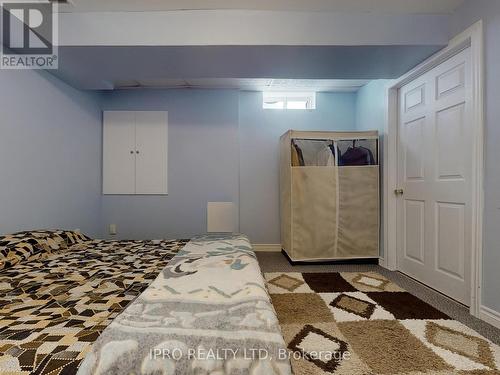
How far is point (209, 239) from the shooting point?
2.05 meters

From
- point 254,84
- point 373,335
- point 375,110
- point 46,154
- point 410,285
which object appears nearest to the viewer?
point 373,335

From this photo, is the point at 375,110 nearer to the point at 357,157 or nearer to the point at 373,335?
the point at 357,157

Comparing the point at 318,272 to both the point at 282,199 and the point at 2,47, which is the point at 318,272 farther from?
the point at 2,47

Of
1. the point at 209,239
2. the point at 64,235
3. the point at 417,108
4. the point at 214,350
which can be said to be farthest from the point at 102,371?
the point at 417,108

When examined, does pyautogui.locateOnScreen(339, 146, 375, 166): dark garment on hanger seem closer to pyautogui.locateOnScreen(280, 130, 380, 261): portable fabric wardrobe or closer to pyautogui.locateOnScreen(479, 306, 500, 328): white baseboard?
pyautogui.locateOnScreen(280, 130, 380, 261): portable fabric wardrobe

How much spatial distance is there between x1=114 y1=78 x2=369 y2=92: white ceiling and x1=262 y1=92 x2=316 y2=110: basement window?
0.47 feet

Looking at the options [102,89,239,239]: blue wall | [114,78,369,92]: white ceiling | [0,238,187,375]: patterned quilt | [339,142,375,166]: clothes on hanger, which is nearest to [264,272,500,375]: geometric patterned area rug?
[0,238,187,375]: patterned quilt

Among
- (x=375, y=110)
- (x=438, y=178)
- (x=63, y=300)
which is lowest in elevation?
(x=63, y=300)

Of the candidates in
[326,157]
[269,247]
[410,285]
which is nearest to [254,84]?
[326,157]

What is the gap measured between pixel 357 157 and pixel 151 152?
8.77 ft

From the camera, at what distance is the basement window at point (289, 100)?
3.92 metres

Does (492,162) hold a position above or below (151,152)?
below

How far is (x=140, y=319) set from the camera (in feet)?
2.63

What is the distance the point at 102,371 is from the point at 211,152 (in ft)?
10.6
